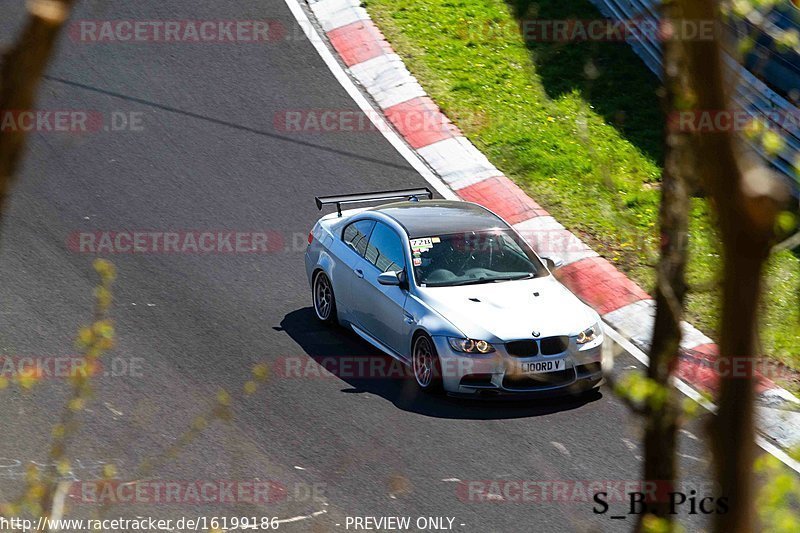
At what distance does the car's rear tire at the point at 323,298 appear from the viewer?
11.4m

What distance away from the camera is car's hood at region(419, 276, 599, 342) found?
977cm

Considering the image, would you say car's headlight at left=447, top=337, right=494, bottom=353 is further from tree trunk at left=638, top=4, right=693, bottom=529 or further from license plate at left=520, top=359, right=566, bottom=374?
tree trunk at left=638, top=4, right=693, bottom=529

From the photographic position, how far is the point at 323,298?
11.5 meters

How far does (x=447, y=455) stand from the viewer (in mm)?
8836

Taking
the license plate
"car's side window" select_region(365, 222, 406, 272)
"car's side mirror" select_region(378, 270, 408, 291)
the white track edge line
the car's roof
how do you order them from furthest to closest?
the white track edge line < the car's roof < "car's side window" select_region(365, 222, 406, 272) < "car's side mirror" select_region(378, 270, 408, 291) < the license plate

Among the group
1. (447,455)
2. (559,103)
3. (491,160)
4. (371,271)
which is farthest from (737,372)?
(559,103)

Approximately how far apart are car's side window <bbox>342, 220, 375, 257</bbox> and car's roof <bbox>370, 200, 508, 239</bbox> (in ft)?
0.70

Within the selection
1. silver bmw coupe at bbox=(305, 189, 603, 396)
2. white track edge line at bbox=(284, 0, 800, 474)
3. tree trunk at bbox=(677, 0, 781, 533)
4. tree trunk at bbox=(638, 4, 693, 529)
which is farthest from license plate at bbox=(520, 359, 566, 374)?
tree trunk at bbox=(677, 0, 781, 533)

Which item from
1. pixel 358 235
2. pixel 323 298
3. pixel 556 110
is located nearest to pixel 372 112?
pixel 556 110

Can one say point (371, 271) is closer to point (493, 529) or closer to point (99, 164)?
point (493, 529)

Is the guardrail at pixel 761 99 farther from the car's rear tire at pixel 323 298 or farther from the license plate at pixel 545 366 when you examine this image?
the car's rear tire at pixel 323 298

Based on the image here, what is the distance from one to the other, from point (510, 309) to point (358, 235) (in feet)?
6.89

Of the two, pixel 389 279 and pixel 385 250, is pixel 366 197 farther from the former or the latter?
pixel 389 279

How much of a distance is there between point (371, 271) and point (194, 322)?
1.81m
